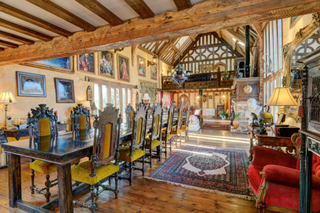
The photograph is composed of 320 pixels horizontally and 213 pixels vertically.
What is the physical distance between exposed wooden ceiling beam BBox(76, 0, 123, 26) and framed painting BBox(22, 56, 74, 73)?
3.91 m

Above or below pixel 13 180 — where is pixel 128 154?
above

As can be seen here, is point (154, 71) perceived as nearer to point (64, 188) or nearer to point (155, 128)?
point (155, 128)

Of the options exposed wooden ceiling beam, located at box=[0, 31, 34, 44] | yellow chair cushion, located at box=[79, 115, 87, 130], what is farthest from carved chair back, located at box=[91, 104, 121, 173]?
exposed wooden ceiling beam, located at box=[0, 31, 34, 44]

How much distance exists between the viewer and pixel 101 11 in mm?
2131

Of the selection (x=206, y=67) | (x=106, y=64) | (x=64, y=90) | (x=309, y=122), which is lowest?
(x=309, y=122)

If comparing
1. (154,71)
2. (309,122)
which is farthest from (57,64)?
(154,71)

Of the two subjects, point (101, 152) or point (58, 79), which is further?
point (58, 79)

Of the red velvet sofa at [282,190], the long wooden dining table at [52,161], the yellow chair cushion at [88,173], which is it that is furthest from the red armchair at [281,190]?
the long wooden dining table at [52,161]

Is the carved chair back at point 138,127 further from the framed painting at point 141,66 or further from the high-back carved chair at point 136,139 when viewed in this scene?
the framed painting at point 141,66

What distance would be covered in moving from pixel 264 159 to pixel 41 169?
3026 millimetres

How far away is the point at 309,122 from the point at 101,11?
2.67 meters

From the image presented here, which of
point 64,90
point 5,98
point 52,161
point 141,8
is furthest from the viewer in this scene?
point 64,90

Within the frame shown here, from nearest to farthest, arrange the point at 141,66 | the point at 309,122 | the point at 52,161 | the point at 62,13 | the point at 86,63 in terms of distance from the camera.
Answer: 1. the point at 309,122
2. the point at 52,161
3. the point at 62,13
4. the point at 86,63
5. the point at 141,66

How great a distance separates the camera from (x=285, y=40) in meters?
3.72
